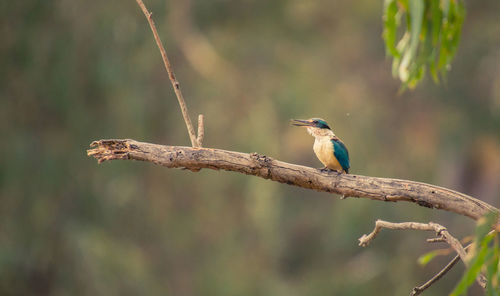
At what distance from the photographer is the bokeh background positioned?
445 inches

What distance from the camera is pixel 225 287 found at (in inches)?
530

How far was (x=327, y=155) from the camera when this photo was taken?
16.6 ft

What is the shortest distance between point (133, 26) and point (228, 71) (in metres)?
2.56

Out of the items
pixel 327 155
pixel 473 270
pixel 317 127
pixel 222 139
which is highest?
pixel 222 139

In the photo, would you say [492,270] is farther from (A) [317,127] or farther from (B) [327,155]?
(A) [317,127]

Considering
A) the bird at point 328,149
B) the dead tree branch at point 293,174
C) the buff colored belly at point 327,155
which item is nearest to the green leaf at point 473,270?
the dead tree branch at point 293,174

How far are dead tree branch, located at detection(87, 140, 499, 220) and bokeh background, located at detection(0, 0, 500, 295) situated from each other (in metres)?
7.87

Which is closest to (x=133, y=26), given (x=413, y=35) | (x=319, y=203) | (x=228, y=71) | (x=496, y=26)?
(x=228, y=71)

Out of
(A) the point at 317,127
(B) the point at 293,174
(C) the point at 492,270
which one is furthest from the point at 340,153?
(C) the point at 492,270

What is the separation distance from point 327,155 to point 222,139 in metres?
8.69

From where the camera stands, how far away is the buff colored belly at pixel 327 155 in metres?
5.01

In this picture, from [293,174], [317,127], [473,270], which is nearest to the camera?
[473,270]

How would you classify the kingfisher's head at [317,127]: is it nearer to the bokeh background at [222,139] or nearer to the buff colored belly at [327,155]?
the buff colored belly at [327,155]

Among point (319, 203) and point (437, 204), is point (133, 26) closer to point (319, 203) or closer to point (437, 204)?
point (319, 203)
